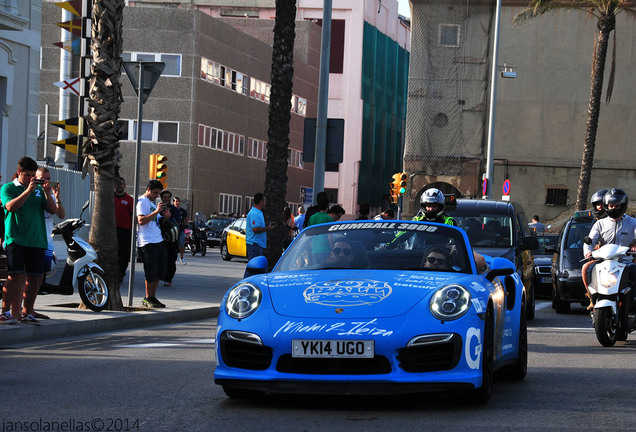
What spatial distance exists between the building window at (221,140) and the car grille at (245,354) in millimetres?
59803

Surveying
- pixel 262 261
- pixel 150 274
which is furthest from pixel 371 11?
pixel 262 261

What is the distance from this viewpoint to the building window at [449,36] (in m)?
55.6

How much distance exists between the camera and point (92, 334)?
Answer: 14336 mm

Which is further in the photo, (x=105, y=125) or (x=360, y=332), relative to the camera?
(x=105, y=125)

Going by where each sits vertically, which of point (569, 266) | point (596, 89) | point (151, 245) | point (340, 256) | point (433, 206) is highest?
point (596, 89)

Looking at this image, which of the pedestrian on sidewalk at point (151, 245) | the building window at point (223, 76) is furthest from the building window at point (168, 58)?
the pedestrian on sidewalk at point (151, 245)

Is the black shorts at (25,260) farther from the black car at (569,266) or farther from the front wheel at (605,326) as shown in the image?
the black car at (569,266)

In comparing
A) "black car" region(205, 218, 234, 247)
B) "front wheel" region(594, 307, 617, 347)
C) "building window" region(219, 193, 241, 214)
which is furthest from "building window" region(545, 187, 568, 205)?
"front wheel" region(594, 307, 617, 347)

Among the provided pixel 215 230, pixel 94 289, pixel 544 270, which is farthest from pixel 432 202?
pixel 215 230

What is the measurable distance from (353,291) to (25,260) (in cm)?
632

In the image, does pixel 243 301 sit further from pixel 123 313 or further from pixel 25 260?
pixel 123 313

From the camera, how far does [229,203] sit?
7338 centimetres

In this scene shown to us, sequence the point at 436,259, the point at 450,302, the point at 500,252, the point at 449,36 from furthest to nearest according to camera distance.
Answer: the point at 449,36 < the point at 500,252 < the point at 436,259 < the point at 450,302

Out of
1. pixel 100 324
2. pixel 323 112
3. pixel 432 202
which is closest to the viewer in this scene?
pixel 432 202
